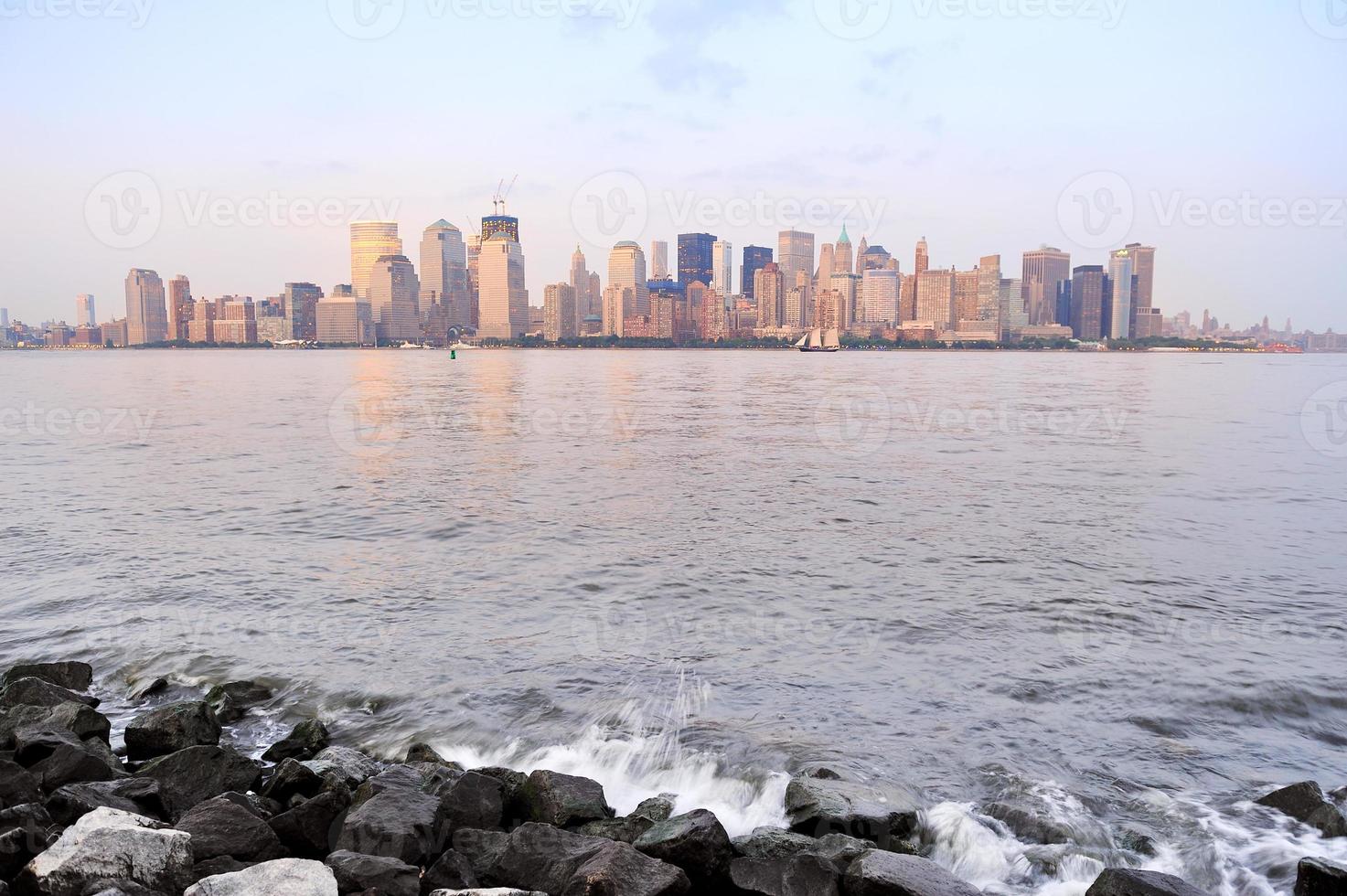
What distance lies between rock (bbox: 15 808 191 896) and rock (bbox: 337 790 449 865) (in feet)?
3.75

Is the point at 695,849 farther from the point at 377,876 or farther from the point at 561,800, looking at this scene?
the point at 377,876

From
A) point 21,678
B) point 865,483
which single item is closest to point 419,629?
point 21,678

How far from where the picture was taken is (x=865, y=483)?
26219mm

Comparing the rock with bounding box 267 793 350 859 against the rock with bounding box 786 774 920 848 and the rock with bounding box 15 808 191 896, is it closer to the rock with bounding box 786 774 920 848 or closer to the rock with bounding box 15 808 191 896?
the rock with bounding box 15 808 191 896

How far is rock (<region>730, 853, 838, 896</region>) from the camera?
6746 mm

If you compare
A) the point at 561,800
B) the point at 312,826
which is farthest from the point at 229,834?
the point at 561,800

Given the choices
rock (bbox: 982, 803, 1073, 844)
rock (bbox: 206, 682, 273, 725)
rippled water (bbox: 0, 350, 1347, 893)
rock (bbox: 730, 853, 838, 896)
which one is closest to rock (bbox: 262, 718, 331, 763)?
rippled water (bbox: 0, 350, 1347, 893)

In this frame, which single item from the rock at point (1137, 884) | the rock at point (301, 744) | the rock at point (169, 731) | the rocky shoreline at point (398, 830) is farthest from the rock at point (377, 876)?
the rock at point (1137, 884)

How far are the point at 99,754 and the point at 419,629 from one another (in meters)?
5.04

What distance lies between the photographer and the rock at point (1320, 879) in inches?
263

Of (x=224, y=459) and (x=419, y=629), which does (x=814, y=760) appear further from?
(x=224, y=459)

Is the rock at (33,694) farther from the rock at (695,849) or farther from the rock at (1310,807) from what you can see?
the rock at (1310,807)

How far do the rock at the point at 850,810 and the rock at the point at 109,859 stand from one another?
4.67m

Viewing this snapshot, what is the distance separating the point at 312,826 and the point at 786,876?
12.5 feet
